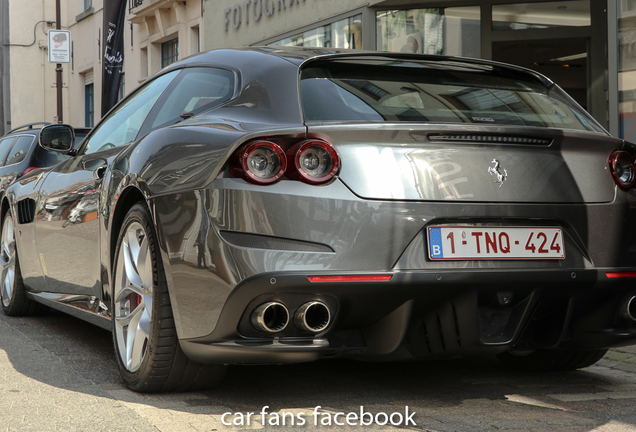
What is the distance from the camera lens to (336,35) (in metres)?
13.4

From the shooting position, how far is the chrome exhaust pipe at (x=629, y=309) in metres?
3.36

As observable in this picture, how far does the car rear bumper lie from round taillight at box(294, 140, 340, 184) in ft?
1.16

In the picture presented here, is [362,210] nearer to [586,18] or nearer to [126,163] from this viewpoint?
[126,163]

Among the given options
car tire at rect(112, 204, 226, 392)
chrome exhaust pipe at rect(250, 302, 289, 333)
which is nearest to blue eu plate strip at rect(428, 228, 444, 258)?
chrome exhaust pipe at rect(250, 302, 289, 333)

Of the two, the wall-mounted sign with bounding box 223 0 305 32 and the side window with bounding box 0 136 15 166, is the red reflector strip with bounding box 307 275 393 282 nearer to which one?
the side window with bounding box 0 136 15 166

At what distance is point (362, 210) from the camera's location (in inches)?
116

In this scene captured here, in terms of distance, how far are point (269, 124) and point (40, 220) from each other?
8.29 feet

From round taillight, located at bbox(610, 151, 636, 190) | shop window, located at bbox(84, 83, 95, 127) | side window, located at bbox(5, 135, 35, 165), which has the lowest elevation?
round taillight, located at bbox(610, 151, 636, 190)

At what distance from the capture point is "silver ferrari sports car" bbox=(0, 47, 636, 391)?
2949 millimetres

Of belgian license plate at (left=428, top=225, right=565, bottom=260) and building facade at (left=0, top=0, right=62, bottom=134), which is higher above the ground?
building facade at (left=0, top=0, right=62, bottom=134)

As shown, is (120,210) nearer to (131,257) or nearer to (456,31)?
(131,257)

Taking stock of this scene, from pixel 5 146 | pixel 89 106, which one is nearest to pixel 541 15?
pixel 5 146

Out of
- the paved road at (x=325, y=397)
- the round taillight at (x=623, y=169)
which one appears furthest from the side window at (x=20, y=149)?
the round taillight at (x=623, y=169)

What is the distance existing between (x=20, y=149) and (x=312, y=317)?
8000mm
